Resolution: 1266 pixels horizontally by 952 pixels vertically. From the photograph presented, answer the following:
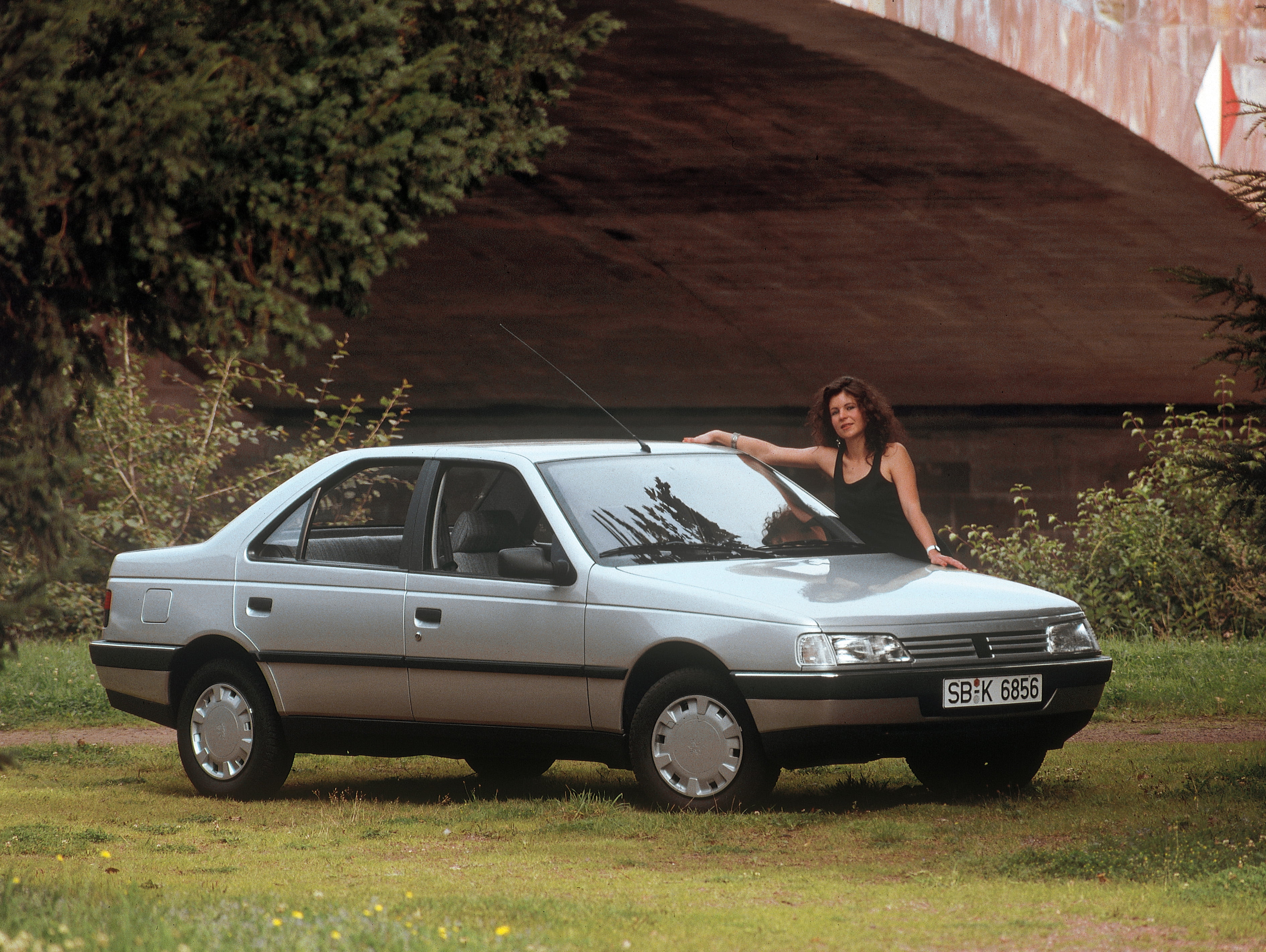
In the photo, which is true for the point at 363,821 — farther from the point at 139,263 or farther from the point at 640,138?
the point at 640,138

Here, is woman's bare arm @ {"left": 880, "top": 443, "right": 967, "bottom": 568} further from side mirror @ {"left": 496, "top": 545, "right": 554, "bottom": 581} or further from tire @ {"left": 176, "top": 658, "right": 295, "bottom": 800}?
tire @ {"left": 176, "top": 658, "right": 295, "bottom": 800}

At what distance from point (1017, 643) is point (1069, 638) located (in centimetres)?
37

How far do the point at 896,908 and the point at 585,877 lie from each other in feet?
3.91

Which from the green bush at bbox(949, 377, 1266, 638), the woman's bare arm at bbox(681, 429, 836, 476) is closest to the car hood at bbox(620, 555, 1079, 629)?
the woman's bare arm at bbox(681, 429, 836, 476)

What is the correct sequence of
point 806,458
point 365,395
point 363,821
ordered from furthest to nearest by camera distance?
point 365,395, point 806,458, point 363,821

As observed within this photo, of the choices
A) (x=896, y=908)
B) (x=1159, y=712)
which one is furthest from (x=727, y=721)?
(x=1159, y=712)

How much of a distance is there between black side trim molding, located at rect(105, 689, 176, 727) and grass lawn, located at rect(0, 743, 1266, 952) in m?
0.39

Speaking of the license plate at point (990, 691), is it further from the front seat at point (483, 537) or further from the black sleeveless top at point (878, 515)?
the front seat at point (483, 537)

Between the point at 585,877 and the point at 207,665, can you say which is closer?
the point at 585,877

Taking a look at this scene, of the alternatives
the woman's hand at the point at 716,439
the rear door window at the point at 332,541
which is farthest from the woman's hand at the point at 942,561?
the rear door window at the point at 332,541

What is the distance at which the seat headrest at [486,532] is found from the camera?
8.36 m

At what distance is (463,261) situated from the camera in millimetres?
23391

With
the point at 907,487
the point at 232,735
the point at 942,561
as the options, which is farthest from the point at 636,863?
the point at 907,487

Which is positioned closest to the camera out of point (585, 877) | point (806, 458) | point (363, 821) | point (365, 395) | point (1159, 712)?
point (585, 877)
